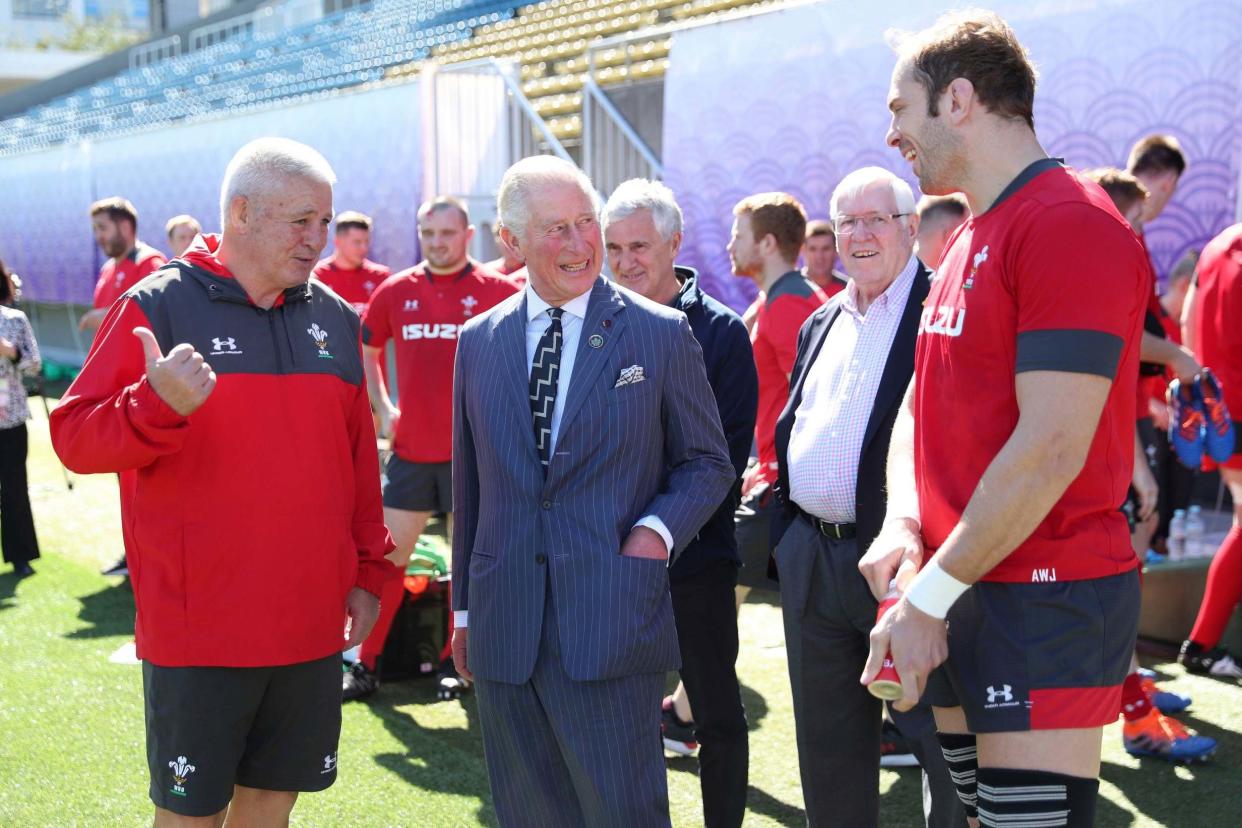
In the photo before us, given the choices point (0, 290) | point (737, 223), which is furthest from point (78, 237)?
point (737, 223)

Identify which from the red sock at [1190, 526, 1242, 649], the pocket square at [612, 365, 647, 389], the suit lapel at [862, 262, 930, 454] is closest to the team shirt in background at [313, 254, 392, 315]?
the red sock at [1190, 526, 1242, 649]

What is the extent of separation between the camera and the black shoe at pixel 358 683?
496 centimetres

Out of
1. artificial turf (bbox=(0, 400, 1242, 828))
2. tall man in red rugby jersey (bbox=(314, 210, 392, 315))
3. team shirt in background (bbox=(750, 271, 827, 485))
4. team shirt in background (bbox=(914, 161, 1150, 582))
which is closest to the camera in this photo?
team shirt in background (bbox=(914, 161, 1150, 582))

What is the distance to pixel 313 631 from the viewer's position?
8.87ft

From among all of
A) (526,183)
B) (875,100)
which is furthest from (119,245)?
(526,183)

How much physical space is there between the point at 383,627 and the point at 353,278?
344 centimetres

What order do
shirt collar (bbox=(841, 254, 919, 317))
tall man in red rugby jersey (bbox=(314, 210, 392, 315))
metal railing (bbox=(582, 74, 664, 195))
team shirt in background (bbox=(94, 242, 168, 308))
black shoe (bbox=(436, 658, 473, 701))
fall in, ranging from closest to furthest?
shirt collar (bbox=(841, 254, 919, 317)), black shoe (bbox=(436, 658, 473, 701)), team shirt in background (bbox=(94, 242, 168, 308)), tall man in red rugby jersey (bbox=(314, 210, 392, 315)), metal railing (bbox=(582, 74, 664, 195))

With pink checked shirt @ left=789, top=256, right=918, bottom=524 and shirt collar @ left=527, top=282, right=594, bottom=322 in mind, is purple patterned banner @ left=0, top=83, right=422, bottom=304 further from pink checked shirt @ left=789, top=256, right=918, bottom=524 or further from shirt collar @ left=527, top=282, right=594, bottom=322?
shirt collar @ left=527, top=282, right=594, bottom=322

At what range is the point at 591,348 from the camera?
2498 mm

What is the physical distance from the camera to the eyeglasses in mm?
3103

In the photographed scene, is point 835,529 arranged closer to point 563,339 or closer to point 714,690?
point 714,690

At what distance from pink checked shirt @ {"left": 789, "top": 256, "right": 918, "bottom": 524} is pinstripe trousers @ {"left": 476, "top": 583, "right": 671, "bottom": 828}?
0.73 m

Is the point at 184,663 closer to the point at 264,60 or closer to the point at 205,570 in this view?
the point at 205,570

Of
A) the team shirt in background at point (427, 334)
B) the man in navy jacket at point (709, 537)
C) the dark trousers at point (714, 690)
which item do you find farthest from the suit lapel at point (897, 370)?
the team shirt in background at point (427, 334)
